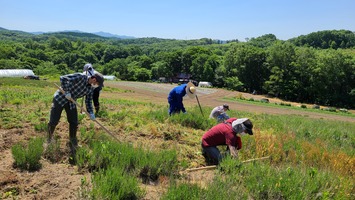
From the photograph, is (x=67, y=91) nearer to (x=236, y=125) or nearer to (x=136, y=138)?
(x=136, y=138)

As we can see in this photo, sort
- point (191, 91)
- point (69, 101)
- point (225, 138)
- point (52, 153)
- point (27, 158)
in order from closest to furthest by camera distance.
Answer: point (27, 158), point (52, 153), point (69, 101), point (225, 138), point (191, 91)

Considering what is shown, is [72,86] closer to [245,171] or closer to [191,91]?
[245,171]

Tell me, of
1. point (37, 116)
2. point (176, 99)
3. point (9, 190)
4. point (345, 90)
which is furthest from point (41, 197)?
point (345, 90)

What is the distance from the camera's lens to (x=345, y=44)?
127750 mm

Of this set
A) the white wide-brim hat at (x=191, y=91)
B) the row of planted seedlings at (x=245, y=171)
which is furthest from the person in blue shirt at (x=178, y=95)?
the row of planted seedlings at (x=245, y=171)

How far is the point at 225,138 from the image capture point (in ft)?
19.2

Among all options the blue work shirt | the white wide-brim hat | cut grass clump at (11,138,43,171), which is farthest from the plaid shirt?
the white wide-brim hat

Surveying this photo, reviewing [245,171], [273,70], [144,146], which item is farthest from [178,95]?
[273,70]

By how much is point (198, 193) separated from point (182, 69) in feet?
278

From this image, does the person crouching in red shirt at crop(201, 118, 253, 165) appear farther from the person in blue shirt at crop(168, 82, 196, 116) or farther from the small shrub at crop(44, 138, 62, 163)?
the person in blue shirt at crop(168, 82, 196, 116)

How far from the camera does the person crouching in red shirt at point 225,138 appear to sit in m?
5.56

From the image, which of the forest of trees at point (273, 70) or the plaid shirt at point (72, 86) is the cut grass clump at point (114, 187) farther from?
the forest of trees at point (273, 70)

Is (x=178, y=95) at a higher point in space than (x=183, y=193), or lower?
higher

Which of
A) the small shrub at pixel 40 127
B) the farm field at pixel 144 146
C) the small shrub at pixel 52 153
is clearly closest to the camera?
the farm field at pixel 144 146
